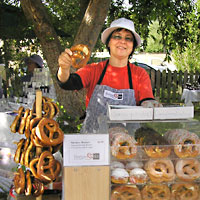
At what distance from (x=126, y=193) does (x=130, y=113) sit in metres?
0.46

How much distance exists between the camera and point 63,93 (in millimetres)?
4816

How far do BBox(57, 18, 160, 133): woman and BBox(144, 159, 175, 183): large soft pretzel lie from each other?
0.59 metres

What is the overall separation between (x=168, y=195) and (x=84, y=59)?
1.09 m

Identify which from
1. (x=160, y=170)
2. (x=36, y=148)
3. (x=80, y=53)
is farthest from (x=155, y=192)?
(x=80, y=53)

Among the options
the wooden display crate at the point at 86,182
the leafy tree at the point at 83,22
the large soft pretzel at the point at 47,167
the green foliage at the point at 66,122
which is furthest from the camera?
the green foliage at the point at 66,122

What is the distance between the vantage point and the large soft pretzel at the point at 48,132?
1620mm

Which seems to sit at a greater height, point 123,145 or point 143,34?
point 143,34

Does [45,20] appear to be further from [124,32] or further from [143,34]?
[124,32]

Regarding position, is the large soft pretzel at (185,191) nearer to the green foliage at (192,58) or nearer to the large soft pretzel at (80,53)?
the large soft pretzel at (80,53)

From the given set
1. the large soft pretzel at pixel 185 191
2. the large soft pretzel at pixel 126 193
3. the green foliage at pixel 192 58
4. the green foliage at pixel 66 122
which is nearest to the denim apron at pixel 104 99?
the large soft pretzel at pixel 126 193

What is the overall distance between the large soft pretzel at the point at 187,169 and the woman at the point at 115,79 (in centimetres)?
60

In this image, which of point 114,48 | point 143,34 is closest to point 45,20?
point 143,34

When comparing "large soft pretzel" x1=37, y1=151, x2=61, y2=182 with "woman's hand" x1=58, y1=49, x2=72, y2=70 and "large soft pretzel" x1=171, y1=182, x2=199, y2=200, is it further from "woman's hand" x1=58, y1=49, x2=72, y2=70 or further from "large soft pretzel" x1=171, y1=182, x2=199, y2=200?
"large soft pretzel" x1=171, y1=182, x2=199, y2=200

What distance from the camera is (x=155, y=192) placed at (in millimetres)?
1516
